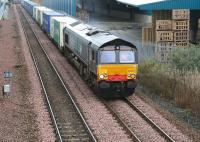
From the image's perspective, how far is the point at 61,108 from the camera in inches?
745

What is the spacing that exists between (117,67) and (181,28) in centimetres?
1361

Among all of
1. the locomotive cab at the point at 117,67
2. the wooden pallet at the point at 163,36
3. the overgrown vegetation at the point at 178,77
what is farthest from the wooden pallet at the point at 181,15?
the locomotive cab at the point at 117,67

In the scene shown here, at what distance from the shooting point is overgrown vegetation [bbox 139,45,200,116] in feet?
63.1

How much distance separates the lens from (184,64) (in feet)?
76.6

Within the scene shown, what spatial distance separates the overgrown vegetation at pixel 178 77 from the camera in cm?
1923

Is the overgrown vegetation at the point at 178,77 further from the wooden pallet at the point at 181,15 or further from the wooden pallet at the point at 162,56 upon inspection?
the wooden pallet at the point at 181,15

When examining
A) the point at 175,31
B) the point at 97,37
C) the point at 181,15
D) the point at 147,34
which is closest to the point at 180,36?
the point at 175,31

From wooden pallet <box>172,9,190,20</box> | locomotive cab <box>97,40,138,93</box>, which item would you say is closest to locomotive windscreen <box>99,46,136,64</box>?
locomotive cab <box>97,40,138,93</box>

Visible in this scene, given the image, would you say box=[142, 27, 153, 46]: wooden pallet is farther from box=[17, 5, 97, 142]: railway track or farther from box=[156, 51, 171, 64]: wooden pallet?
box=[17, 5, 97, 142]: railway track

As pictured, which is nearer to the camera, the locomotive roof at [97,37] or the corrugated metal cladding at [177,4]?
the locomotive roof at [97,37]

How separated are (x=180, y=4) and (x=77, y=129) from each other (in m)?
18.9

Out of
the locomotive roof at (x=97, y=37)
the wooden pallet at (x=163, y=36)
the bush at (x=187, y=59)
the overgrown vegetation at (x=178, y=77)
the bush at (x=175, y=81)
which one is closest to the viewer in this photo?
the bush at (x=175, y=81)

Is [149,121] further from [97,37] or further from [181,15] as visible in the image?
[181,15]

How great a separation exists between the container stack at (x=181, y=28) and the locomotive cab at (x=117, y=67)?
40.9ft
